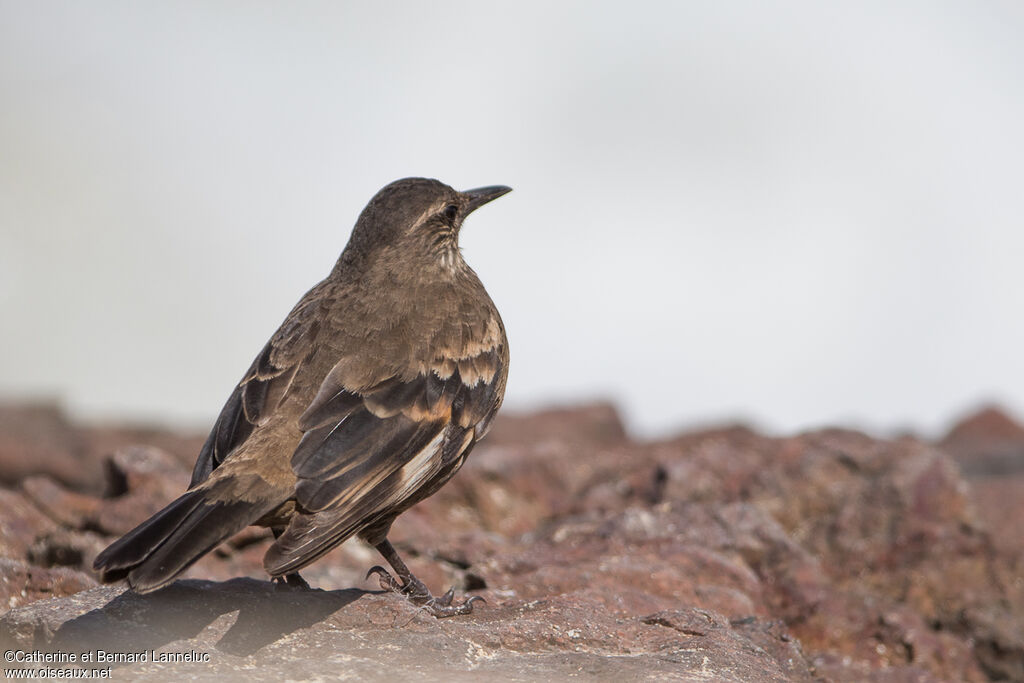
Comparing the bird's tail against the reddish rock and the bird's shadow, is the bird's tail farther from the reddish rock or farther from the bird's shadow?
the reddish rock

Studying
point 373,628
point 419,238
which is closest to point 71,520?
point 419,238

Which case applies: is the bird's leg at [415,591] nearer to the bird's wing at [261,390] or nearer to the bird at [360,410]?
the bird at [360,410]

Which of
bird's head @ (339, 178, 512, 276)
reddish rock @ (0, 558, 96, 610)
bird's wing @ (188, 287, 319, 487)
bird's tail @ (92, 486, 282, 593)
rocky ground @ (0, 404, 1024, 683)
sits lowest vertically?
rocky ground @ (0, 404, 1024, 683)

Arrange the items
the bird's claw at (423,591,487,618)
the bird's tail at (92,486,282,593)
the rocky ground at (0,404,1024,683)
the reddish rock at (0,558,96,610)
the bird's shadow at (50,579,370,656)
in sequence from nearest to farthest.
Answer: the bird's tail at (92,486,282,593), the bird's shadow at (50,579,370,656), the rocky ground at (0,404,1024,683), the bird's claw at (423,591,487,618), the reddish rock at (0,558,96,610)

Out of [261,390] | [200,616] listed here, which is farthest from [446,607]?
[261,390]

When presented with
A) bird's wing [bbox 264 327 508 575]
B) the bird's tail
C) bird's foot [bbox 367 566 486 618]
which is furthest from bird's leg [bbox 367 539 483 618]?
the bird's tail

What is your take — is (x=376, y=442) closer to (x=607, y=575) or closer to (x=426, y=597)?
(x=426, y=597)
